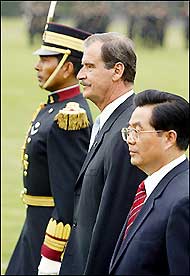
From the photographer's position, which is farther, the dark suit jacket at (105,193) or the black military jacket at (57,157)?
the black military jacket at (57,157)

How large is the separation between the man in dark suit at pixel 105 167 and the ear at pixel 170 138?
538 millimetres

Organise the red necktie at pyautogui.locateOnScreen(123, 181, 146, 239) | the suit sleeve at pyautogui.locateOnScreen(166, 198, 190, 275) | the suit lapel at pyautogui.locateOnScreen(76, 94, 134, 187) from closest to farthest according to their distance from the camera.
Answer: the suit sleeve at pyautogui.locateOnScreen(166, 198, 190, 275) < the red necktie at pyautogui.locateOnScreen(123, 181, 146, 239) < the suit lapel at pyautogui.locateOnScreen(76, 94, 134, 187)

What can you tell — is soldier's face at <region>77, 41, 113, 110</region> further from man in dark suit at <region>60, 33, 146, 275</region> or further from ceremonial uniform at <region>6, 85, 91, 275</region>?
ceremonial uniform at <region>6, 85, 91, 275</region>

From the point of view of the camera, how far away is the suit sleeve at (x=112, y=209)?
394 cm

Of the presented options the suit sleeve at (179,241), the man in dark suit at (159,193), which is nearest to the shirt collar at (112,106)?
the man in dark suit at (159,193)

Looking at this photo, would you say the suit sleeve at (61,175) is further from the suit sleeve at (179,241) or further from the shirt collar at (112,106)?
the suit sleeve at (179,241)

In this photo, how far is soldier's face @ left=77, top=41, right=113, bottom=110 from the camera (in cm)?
421

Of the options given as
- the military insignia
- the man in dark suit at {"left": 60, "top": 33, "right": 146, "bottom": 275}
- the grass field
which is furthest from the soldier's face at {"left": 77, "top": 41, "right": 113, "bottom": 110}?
the grass field

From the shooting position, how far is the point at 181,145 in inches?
135

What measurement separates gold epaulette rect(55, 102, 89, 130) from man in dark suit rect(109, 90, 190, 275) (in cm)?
127

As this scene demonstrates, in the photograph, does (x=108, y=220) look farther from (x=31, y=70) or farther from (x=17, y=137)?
(x=31, y=70)

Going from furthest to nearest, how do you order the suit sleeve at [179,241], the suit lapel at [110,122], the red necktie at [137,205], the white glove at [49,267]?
the white glove at [49,267]
the suit lapel at [110,122]
the red necktie at [137,205]
the suit sleeve at [179,241]

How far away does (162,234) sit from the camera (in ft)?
10.9

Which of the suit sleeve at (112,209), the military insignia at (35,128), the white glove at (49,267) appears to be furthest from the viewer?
the military insignia at (35,128)
